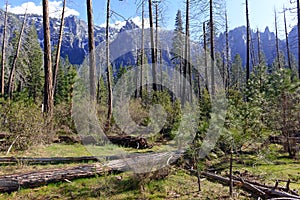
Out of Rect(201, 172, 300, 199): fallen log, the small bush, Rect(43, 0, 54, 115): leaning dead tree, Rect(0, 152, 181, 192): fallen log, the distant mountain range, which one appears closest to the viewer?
Answer: Rect(201, 172, 300, 199): fallen log

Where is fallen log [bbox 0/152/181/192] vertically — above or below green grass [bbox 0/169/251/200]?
above

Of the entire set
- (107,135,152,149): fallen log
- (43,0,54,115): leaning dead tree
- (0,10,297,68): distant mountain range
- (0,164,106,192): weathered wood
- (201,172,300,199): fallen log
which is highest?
Answer: (0,10,297,68): distant mountain range

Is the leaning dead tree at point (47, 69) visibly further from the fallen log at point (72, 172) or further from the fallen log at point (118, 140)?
the fallen log at point (72, 172)

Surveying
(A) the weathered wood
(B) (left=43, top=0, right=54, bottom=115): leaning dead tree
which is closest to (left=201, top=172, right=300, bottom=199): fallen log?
(A) the weathered wood

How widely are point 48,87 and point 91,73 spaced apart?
2165 mm

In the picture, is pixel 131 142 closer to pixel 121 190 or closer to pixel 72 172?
pixel 72 172

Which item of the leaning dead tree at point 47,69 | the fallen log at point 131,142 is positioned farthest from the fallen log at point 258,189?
the leaning dead tree at point 47,69

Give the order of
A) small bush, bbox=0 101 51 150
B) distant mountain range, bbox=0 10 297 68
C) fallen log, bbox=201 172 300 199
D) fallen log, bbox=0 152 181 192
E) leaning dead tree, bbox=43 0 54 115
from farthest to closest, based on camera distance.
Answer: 1. distant mountain range, bbox=0 10 297 68
2. leaning dead tree, bbox=43 0 54 115
3. small bush, bbox=0 101 51 150
4. fallen log, bbox=0 152 181 192
5. fallen log, bbox=201 172 300 199

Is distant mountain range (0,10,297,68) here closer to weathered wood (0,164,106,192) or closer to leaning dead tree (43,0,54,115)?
leaning dead tree (43,0,54,115)

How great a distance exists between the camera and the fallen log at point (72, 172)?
5.04 m

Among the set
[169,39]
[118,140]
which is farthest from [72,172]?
[169,39]

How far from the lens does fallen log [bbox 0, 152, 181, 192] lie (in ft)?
16.5

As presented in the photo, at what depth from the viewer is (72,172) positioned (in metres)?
5.70

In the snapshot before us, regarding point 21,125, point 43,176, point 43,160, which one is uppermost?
point 21,125
